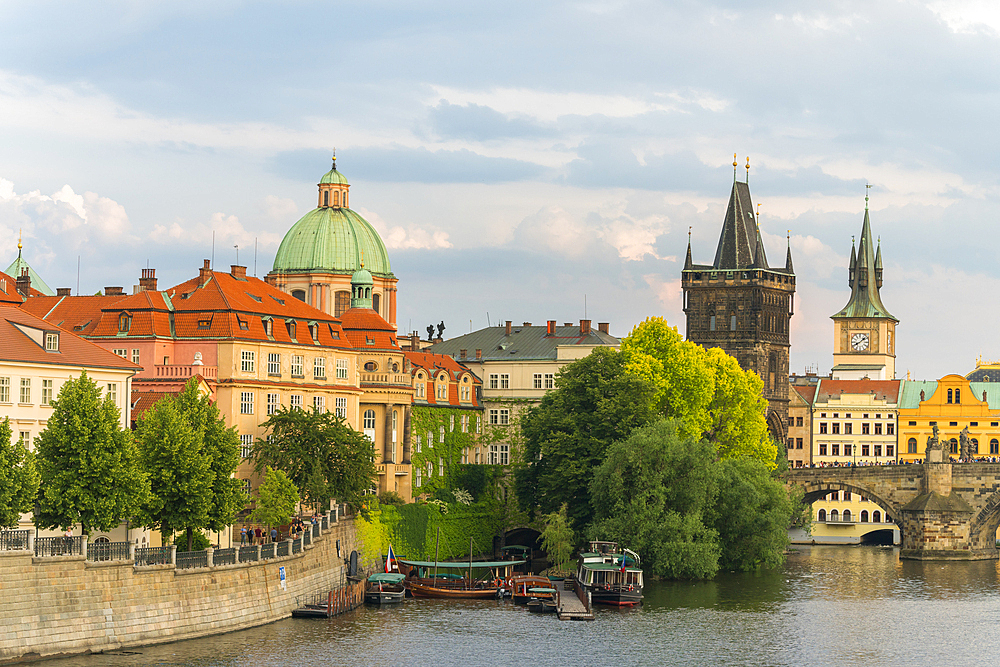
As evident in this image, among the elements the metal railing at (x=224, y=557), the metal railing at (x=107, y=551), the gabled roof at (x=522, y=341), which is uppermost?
the gabled roof at (x=522, y=341)

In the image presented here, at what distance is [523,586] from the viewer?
97.6 meters

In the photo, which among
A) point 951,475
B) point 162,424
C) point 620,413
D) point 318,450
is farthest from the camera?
Answer: point 951,475

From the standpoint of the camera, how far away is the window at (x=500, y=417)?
13488 cm

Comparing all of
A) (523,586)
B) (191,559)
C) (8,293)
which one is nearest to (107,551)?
(191,559)

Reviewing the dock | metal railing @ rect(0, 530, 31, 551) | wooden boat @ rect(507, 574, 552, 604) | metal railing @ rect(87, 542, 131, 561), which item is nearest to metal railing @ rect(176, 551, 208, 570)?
metal railing @ rect(87, 542, 131, 561)

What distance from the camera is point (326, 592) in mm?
91375

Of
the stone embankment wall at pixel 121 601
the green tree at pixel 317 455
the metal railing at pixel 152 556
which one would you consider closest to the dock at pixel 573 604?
the green tree at pixel 317 455

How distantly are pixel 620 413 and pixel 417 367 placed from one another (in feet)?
59.6

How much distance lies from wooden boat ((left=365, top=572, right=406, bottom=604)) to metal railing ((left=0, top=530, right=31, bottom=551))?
99.2 feet

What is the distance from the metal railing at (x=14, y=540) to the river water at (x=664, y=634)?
4861 mm

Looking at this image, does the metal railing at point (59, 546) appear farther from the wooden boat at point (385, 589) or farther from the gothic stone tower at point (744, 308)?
the gothic stone tower at point (744, 308)

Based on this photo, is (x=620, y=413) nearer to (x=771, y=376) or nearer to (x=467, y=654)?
(x=467, y=654)

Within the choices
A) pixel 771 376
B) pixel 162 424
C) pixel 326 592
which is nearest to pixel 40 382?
pixel 162 424

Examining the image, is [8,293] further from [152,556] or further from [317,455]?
[152,556]
